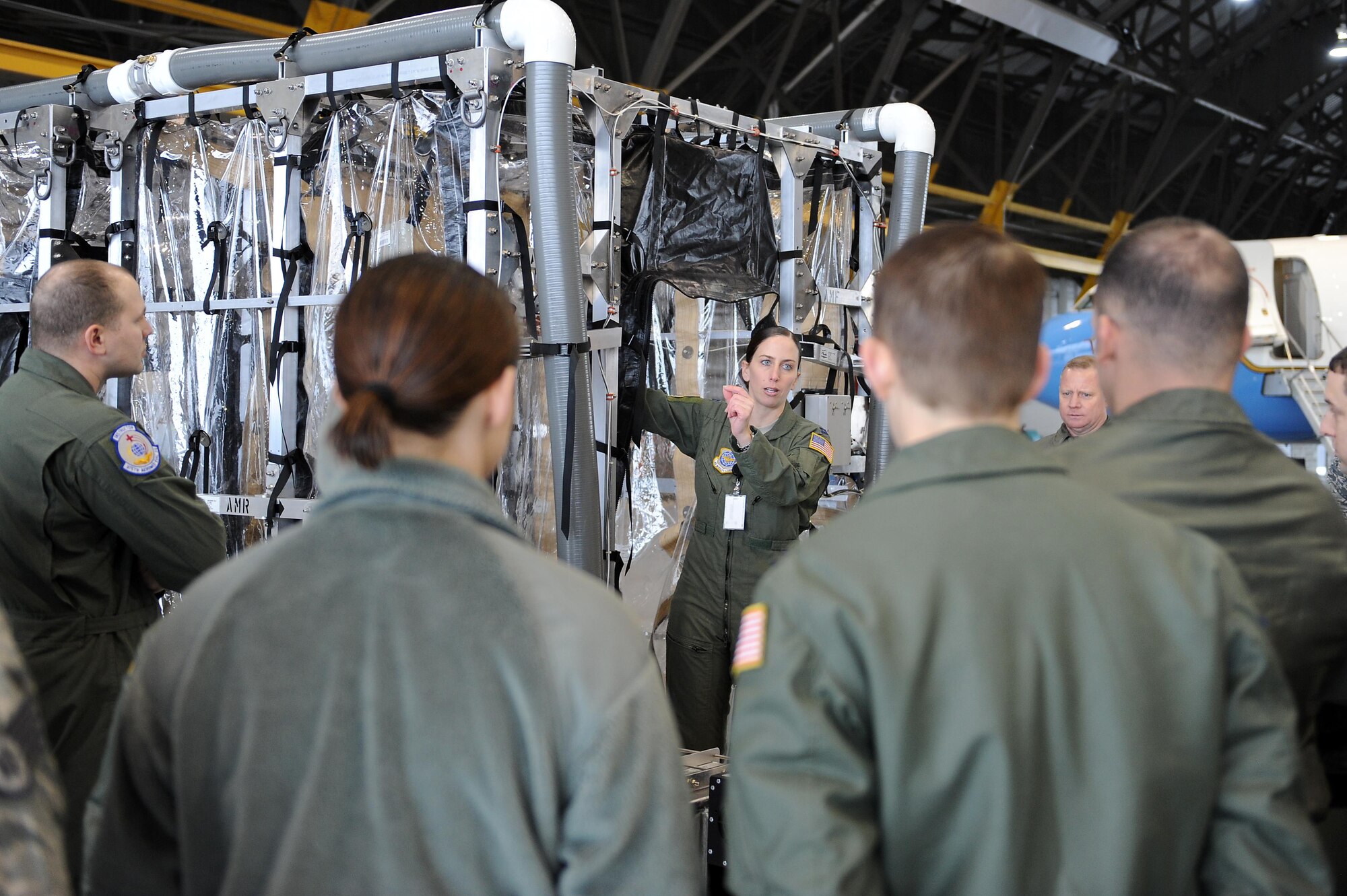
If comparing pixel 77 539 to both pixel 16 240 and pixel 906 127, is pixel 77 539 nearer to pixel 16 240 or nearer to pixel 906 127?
pixel 16 240

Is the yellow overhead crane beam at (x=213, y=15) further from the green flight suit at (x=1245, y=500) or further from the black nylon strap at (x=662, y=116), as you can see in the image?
the green flight suit at (x=1245, y=500)

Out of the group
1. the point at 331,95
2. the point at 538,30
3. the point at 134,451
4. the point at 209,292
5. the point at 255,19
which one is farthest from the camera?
the point at 255,19

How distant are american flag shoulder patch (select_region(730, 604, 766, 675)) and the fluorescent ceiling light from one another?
26.2ft

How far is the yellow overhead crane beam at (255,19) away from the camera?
7445 millimetres

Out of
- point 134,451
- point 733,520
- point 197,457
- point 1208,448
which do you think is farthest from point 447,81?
point 1208,448

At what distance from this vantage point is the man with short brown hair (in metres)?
3.94

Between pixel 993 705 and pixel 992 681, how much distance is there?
3 cm

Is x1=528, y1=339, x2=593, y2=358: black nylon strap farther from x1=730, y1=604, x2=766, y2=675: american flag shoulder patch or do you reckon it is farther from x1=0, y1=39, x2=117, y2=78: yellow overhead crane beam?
x1=0, y1=39, x2=117, y2=78: yellow overhead crane beam

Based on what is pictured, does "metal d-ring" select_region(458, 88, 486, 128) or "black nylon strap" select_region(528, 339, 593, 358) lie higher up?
"metal d-ring" select_region(458, 88, 486, 128)

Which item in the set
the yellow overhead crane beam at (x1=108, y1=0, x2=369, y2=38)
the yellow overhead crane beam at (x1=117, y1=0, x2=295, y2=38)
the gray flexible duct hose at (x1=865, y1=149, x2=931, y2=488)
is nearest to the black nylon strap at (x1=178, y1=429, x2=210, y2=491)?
the gray flexible duct hose at (x1=865, y1=149, x2=931, y2=488)

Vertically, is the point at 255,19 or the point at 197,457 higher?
the point at 255,19

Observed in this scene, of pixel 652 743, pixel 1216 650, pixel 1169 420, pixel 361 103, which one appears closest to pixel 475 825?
pixel 652 743

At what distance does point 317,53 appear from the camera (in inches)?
135

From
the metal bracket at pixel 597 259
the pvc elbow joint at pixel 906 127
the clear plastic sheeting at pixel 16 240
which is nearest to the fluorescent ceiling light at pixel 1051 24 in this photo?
the pvc elbow joint at pixel 906 127
